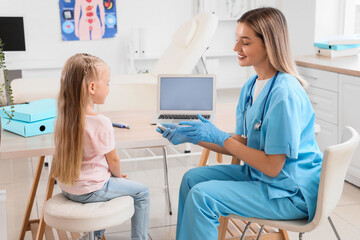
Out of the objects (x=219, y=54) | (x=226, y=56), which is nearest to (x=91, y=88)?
(x=219, y=54)

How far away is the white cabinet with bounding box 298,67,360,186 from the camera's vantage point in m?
3.00

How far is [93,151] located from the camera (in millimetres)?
1800

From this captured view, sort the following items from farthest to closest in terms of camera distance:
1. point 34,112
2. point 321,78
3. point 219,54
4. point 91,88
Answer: point 219,54 < point 321,78 < point 34,112 < point 91,88

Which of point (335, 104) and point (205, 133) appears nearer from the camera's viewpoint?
point (205, 133)

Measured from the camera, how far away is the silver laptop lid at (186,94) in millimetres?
2328

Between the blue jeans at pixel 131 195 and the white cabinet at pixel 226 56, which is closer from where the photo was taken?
the blue jeans at pixel 131 195

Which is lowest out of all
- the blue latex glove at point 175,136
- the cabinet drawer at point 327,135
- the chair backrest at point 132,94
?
the cabinet drawer at point 327,135

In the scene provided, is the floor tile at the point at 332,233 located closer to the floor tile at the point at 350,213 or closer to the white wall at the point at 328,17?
the floor tile at the point at 350,213

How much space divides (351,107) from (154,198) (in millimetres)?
1301

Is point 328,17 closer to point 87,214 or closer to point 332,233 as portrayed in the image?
point 332,233

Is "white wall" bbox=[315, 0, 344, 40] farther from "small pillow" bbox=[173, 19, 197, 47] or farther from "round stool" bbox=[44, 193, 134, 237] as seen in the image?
"round stool" bbox=[44, 193, 134, 237]

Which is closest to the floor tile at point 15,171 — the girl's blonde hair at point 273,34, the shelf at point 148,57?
the shelf at point 148,57

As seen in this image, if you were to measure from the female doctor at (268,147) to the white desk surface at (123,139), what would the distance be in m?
0.20

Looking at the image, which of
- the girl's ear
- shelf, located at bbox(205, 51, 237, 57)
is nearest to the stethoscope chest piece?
the girl's ear
